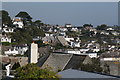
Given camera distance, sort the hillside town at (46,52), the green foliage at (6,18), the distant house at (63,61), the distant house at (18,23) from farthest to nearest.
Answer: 1. the distant house at (18,23)
2. the green foliage at (6,18)
3. the distant house at (63,61)
4. the hillside town at (46,52)

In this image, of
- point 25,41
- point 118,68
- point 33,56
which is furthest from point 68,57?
point 25,41

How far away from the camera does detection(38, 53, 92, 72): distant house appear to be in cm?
1620

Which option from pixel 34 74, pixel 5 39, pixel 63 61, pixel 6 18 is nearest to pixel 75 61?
pixel 63 61

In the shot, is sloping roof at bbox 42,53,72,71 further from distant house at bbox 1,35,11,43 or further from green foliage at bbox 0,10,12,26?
green foliage at bbox 0,10,12,26

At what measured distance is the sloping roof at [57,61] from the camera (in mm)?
16703

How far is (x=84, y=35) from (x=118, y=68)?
68.4m

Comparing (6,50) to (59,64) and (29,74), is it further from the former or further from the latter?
(29,74)

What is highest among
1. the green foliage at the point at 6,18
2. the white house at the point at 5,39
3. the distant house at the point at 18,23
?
the green foliage at the point at 6,18

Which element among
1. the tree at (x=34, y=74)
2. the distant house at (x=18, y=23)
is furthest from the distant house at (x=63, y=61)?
the distant house at (x=18, y=23)

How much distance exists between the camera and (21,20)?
6178 cm

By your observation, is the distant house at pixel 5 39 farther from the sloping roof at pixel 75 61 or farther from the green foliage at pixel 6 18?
the sloping roof at pixel 75 61

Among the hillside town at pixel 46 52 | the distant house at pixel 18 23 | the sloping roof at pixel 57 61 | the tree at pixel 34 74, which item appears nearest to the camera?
the tree at pixel 34 74

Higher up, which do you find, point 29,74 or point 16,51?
point 29,74

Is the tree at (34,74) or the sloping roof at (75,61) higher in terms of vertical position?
the tree at (34,74)
